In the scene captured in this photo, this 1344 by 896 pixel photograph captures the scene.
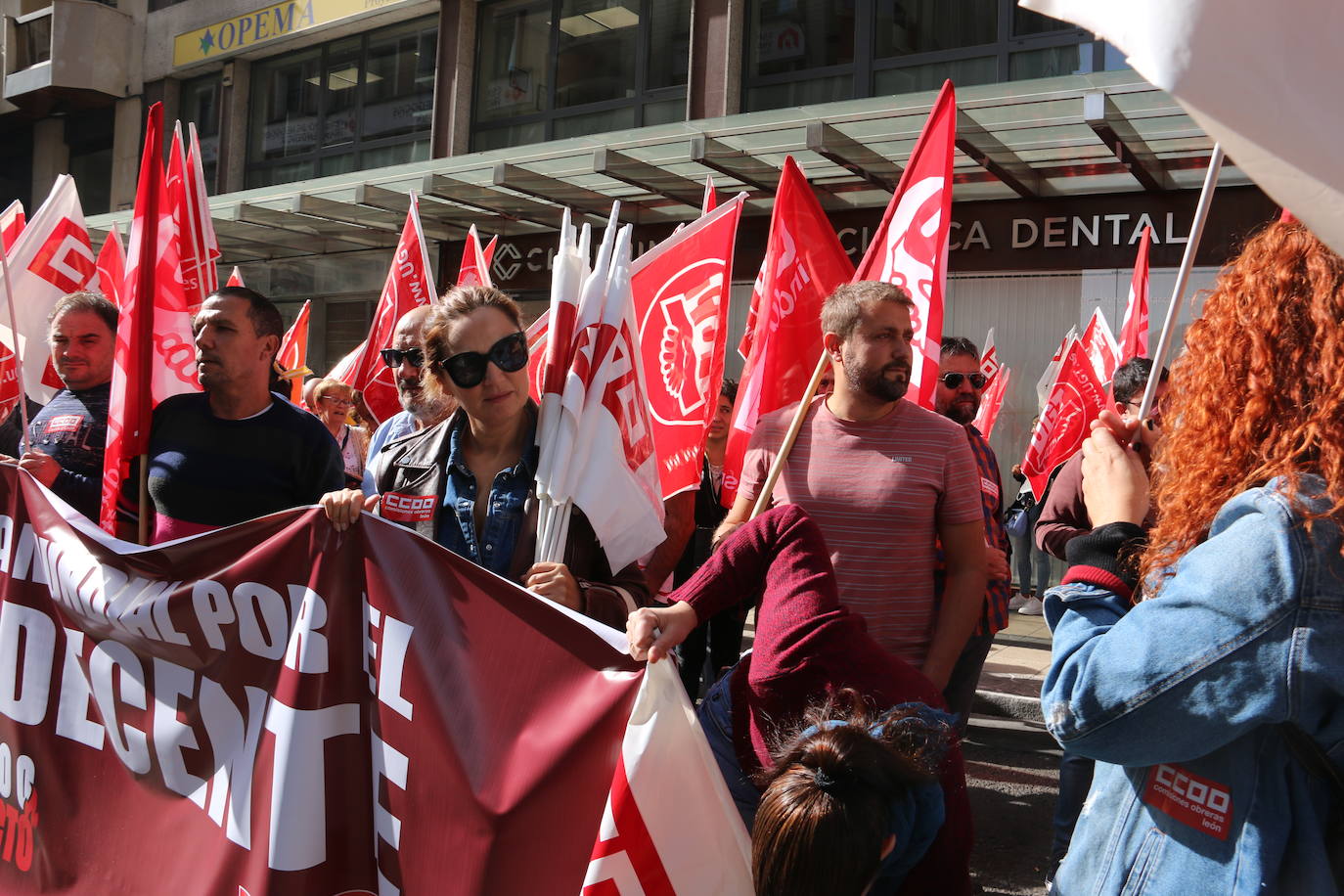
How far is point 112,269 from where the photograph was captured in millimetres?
7043

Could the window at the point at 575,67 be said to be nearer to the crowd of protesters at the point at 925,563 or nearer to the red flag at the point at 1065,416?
the red flag at the point at 1065,416

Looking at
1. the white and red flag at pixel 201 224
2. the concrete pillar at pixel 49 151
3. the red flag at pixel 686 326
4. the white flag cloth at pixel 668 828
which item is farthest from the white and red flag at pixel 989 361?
the concrete pillar at pixel 49 151

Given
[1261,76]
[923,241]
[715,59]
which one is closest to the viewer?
[1261,76]

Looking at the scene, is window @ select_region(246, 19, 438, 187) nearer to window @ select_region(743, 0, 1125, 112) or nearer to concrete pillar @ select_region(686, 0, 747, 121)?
concrete pillar @ select_region(686, 0, 747, 121)

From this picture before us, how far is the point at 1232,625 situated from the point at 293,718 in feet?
7.14

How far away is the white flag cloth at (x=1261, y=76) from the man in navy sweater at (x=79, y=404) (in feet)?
13.0

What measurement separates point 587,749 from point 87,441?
296 cm

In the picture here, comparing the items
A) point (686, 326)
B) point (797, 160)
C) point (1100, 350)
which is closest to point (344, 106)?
point (797, 160)

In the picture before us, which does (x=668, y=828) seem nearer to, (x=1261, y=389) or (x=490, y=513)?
(x=490, y=513)

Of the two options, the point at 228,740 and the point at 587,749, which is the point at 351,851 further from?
the point at 587,749

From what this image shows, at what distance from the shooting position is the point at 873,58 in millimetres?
12828

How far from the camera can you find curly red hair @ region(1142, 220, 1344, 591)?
61.9 inches

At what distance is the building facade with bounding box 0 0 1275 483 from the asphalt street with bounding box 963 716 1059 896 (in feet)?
16.9

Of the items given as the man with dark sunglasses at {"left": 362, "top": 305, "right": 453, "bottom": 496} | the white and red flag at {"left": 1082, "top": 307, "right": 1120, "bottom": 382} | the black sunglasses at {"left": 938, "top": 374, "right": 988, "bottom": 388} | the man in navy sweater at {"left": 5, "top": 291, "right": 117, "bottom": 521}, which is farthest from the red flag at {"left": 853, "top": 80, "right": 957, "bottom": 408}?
the white and red flag at {"left": 1082, "top": 307, "right": 1120, "bottom": 382}
